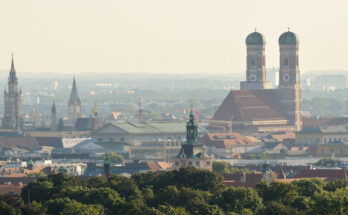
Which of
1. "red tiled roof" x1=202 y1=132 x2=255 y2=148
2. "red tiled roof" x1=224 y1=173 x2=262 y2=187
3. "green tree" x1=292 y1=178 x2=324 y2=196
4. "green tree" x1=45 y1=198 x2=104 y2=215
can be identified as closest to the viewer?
"green tree" x1=45 y1=198 x2=104 y2=215

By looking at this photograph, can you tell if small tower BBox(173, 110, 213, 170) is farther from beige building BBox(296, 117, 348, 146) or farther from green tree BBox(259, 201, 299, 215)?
beige building BBox(296, 117, 348, 146)

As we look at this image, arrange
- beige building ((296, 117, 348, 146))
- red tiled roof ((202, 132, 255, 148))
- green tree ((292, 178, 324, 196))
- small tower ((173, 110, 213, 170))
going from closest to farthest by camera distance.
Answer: green tree ((292, 178, 324, 196)), small tower ((173, 110, 213, 170)), red tiled roof ((202, 132, 255, 148)), beige building ((296, 117, 348, 146))

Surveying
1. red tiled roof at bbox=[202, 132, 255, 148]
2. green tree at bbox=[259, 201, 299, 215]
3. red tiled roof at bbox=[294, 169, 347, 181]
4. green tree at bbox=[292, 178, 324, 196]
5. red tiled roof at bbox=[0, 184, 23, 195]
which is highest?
red tiled roof at bbox=[202, 132, 255, 148]

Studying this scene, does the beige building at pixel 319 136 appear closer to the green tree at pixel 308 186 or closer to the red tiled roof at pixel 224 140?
the red tiled roof at pixel 224 140

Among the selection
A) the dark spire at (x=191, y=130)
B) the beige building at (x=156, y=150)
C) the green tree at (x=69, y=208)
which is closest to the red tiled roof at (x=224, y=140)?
the beige building at (x=156, y=150)

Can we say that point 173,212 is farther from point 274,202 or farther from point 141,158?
point 141,158

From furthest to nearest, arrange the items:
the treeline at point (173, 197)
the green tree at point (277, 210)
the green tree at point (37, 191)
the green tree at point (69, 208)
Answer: the green tree at point (37, 191) < the treeline at point (173, 197) < the green tree at point (277, 210) < the green tree at point (69, 208)

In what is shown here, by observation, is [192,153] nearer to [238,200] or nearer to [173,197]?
[173,197]

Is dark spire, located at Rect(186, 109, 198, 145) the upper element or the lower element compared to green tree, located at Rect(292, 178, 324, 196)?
upper

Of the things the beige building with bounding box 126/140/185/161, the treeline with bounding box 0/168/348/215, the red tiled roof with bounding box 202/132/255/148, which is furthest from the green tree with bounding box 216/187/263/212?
the red tiled roof with bounding box 202/132/255/148
